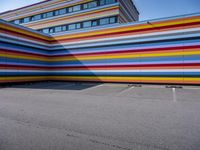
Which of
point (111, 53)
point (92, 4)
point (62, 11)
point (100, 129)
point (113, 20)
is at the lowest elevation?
point (100, 129)

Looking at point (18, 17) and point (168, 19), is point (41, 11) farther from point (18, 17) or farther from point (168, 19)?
point (168, 19)

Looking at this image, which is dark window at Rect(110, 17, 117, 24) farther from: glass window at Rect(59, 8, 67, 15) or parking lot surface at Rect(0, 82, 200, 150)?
parking lot surface at Rect(0, 82, 200, 150)

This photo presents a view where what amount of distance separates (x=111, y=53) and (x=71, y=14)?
1757 centimetres

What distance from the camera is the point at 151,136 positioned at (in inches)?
105

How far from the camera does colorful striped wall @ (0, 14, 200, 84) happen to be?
32.5 ft

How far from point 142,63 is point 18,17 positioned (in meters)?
31.6

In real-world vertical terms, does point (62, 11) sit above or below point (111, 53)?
above

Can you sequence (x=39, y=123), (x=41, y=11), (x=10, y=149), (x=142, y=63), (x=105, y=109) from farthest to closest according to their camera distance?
(x=41, y=11) → (x=142, y=63) → (x=105, y=109) → (x=39, y=123) → (x=10, y=149)

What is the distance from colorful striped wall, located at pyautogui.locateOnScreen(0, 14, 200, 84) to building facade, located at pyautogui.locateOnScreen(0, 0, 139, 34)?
11.3m

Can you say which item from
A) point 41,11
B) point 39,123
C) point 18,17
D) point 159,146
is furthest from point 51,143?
point 18,17

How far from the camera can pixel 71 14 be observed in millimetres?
25656

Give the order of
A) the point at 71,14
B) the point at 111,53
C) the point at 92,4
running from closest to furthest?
the point at 111,53, the point at 92,4, the point at 71,14

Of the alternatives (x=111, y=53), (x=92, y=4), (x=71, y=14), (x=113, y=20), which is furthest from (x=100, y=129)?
(x=71, y=14)

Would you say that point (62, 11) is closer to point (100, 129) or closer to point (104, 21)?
point (104, 21)
